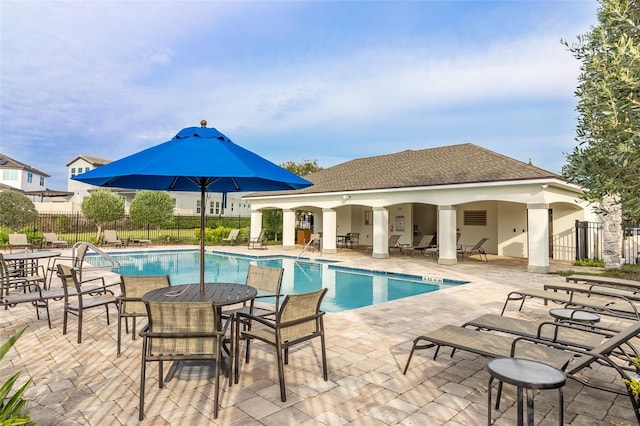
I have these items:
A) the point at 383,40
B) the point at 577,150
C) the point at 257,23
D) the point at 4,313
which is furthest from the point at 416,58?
the point at 4,313

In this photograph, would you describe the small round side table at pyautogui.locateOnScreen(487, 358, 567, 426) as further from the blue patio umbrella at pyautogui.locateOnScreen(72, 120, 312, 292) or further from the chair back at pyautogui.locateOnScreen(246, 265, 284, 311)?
the chair back at pyautogui.locateOnScreen(246, 265, 284, 311)

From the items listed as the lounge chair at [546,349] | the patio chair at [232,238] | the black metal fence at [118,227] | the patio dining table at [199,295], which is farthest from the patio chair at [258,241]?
the lounge chair at [546,349]

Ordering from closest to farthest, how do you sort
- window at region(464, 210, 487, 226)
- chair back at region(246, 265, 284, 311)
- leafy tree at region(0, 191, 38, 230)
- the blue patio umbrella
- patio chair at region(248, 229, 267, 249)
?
the blue patio umbrella < chair back at region(246, 265, 284, 311) < window at region(464, 210, 487, 226) < leafy tree at region(0, 191, 38, 230) < patio chair at region(248, 229, 267, 249)

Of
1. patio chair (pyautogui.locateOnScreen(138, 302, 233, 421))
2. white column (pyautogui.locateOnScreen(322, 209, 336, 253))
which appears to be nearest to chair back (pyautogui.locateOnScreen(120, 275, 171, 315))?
patio chair (pyautogui.locateOnScreen(138, 302, 233, 421))

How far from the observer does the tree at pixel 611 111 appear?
5.68 m

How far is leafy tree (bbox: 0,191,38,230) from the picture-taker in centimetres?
2161

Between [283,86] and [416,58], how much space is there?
855cm

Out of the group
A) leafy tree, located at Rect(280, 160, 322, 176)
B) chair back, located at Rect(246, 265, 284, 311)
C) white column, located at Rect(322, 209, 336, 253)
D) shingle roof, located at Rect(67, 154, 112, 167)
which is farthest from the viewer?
shingle roof, located at Rect(67, 154, 112, 167)

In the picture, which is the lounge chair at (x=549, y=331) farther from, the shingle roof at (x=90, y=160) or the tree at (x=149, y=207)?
the shingle roof at (x=90, y=160)

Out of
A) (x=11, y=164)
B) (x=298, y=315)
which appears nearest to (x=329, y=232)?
(x=298, y=315)

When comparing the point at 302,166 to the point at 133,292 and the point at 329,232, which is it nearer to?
the point at 329,232

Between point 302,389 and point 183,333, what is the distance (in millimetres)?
1401

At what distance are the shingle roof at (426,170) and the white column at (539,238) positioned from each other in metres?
1.37

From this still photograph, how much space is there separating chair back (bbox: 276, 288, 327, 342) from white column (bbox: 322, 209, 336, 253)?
1671 centimetres
